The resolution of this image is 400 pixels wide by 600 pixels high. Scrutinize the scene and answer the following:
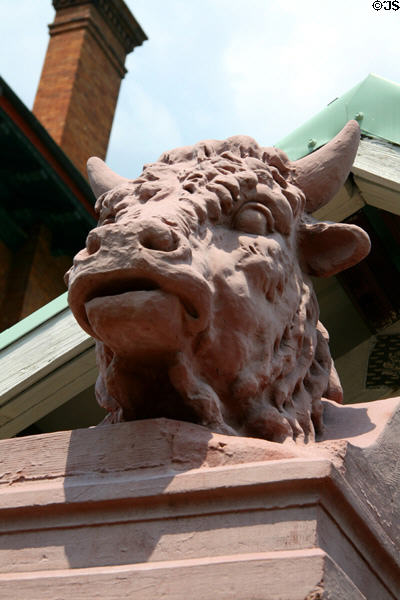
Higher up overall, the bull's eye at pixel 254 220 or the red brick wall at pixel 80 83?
the bull's eye at pixel 254 220

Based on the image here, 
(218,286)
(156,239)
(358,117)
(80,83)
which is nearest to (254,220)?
(218,286)

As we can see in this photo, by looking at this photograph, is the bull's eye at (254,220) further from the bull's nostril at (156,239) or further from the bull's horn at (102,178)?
the bull's horn at (102,178)

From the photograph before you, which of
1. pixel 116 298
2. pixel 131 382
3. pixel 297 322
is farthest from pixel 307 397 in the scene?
pixel 116 298

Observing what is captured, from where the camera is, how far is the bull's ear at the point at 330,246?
104 inches

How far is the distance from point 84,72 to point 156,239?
10104 mm

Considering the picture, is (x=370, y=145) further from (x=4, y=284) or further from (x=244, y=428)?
(x=4, y=284)

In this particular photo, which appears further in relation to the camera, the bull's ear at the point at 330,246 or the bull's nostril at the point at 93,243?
the bull's ear at the point at 330,246

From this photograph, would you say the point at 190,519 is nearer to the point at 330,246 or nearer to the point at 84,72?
the point at 330,246

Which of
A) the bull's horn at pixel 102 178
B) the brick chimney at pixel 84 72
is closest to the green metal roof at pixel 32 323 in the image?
the bull's horn at pixel 102 178

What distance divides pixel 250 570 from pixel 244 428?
57cm

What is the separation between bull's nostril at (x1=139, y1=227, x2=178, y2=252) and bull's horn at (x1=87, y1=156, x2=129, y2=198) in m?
0.88

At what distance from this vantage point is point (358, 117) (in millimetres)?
4164

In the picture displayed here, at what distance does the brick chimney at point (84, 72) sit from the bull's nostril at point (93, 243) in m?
8.89

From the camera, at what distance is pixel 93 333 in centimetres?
215
